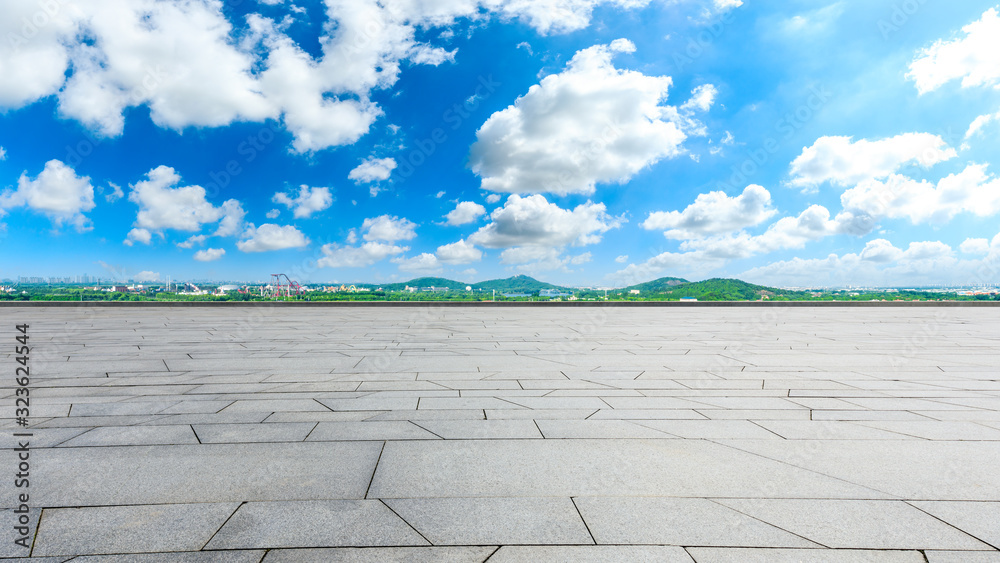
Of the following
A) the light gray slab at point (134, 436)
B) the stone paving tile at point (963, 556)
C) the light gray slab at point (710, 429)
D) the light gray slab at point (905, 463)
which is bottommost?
the stone paving tile at point (963, 556)

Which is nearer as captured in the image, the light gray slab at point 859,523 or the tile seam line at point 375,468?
the light gray slab at point 859,523

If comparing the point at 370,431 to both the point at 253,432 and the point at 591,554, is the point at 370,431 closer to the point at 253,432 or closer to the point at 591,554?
the point at 253,432

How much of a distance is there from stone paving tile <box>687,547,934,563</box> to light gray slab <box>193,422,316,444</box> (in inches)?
158

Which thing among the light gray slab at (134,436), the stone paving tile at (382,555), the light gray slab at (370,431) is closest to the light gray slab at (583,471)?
the light gray slab at (370,431)

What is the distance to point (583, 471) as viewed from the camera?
414 centimetres

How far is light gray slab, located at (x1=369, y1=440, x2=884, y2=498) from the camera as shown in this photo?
12.4 ft

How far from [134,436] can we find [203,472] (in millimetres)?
1684

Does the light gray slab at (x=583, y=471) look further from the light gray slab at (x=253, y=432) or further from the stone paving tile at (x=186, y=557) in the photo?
the light gray slab at (x=253, y=432)

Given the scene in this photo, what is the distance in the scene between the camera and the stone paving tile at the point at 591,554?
2861 mm

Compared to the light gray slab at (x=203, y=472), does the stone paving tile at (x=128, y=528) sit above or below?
below

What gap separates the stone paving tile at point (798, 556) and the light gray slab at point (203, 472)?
2.59m

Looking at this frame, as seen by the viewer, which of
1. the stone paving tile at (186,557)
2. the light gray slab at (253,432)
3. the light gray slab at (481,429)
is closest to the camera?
the stone paving tile at (186,557)

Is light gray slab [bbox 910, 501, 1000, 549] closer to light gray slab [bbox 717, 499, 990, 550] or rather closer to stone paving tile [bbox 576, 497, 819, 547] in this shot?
light gray slab [bbox 717, 499, 990, 550]

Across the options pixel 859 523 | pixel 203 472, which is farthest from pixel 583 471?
pixel 203 472
